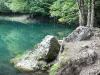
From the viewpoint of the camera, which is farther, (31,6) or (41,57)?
(31,6)

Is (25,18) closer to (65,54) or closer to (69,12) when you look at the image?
(69,12)

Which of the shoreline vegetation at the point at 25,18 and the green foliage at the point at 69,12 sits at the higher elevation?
the green foliage at the point at 69,12

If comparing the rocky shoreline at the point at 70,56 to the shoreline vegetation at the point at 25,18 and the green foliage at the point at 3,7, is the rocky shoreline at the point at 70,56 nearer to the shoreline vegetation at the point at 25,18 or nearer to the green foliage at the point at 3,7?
the shoreline vegetation at the point at 25,18

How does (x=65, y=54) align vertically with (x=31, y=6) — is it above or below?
above

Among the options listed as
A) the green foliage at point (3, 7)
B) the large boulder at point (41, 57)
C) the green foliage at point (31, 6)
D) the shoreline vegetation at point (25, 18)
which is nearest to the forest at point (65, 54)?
the large boulder at point (41, 57)

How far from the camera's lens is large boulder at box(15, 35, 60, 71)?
43.7 ft

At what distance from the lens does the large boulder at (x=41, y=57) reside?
13315mm

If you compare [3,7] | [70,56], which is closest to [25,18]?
[3,7]

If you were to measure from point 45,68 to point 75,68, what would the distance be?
410 centimetres

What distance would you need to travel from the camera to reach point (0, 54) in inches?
699

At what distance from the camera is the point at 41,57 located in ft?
44.8

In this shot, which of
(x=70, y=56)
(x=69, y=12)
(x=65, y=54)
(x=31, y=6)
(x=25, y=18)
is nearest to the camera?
(x=70, y=56)

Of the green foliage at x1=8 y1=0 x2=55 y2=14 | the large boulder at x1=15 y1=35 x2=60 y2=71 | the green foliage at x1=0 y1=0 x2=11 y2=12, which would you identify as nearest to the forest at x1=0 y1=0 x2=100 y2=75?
the large boulder at x1=15 y1=35 x2=60 y2=71

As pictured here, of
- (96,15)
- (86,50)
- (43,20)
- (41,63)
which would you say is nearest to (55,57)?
(41,63)
